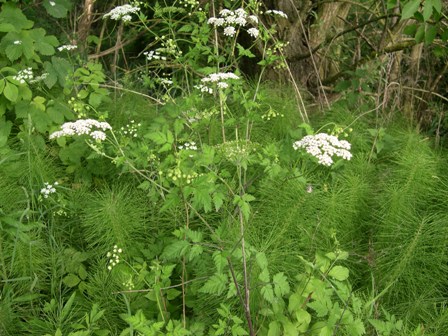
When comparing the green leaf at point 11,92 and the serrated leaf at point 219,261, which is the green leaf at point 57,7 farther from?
the serrated leaf at point 219,261

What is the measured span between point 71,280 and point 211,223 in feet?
2.50

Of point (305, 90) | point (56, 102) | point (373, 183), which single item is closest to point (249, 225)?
point (373, 183)

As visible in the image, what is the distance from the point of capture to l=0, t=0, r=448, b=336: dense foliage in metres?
2.18

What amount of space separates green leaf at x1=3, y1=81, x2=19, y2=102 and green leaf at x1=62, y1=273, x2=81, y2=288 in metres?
1.23

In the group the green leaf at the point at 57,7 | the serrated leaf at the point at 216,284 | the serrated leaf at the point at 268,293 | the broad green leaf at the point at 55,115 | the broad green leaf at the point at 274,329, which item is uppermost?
the green leaf at the point at 57,7

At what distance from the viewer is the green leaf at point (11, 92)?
323 cm

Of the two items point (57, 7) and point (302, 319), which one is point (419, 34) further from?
point (57, 7)

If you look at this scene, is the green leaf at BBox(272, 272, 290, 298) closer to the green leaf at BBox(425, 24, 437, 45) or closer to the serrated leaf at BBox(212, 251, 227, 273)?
the serrated leaf at BBox(212, 251, 227, 273)

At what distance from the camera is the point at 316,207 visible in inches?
111

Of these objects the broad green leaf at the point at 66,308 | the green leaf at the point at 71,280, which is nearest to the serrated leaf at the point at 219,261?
the broad green leaf at the point at 66,308

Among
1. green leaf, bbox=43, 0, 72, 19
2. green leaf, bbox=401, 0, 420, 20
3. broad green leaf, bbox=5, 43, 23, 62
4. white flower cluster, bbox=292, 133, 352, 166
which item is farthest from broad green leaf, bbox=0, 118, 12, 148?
green leaf, bbox=401, 0, 420, 20

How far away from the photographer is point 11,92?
324cm

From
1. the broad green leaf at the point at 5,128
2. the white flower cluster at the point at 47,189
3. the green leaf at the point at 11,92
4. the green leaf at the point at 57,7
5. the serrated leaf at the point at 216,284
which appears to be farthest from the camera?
the green leaf at the point at 57,7

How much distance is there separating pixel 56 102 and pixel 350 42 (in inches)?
129
